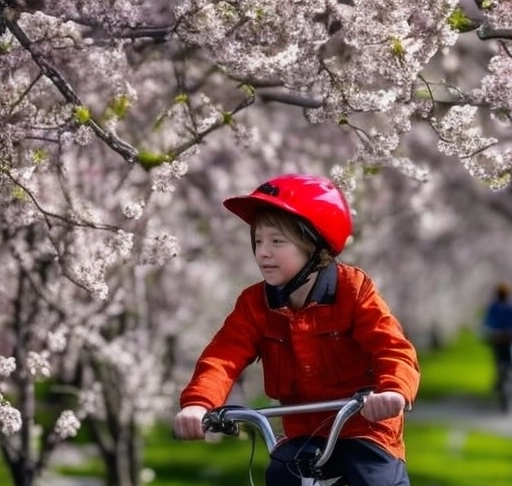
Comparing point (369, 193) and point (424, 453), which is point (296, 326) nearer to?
point (369, 193)

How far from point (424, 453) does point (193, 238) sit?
4055 mm

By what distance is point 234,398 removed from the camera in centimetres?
1266

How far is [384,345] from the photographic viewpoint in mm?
5090

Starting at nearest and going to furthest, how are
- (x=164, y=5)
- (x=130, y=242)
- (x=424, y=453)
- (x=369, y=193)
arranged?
(x=130, y=242) < (x=164, y=5) < (x=369, y=193) < (x=424, y=453)

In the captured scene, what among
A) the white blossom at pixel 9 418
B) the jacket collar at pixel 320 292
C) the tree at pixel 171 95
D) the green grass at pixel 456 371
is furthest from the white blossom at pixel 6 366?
the green grass at pixel 456 371

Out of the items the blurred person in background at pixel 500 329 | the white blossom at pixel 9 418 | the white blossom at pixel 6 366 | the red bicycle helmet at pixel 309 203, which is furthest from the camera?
the blurred person in background at pixel 500 329

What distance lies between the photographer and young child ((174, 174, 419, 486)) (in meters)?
5.13

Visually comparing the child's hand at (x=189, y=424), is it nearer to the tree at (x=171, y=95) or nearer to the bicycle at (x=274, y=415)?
the bicycle at (x=274, y=415)

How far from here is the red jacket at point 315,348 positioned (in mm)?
5148

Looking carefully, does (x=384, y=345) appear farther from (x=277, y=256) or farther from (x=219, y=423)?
(x=219, y=423)

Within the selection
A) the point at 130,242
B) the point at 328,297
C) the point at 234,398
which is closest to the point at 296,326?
the point at 328,297

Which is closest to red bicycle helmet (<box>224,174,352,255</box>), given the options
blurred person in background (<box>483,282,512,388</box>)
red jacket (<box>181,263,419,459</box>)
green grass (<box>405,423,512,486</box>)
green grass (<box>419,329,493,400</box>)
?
red jacket (<box>181,263,419,459</box>)

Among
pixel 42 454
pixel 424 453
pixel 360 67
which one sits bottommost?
pixel 42 454

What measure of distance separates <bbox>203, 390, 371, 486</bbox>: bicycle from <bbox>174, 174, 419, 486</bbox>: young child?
12cm
